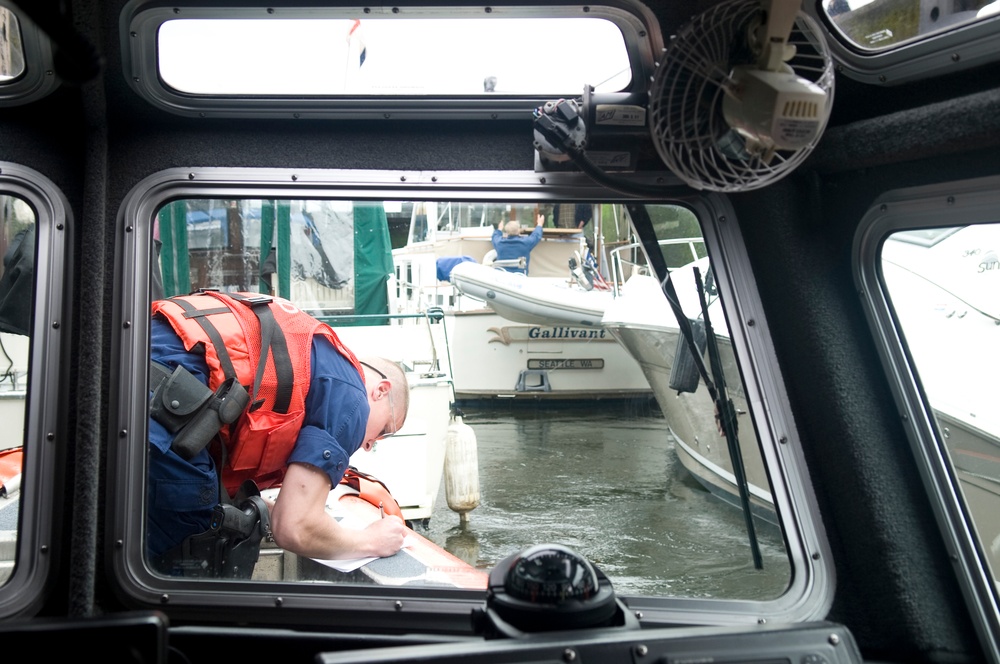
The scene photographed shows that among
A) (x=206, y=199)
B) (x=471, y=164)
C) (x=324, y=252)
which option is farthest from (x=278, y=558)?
(x=471, y=164)

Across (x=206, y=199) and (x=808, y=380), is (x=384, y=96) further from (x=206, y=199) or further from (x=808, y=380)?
(x=808, y=380)

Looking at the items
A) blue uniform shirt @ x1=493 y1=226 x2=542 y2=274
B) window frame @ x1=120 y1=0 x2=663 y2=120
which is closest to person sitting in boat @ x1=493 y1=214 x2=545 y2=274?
blue uniform shirt @ x1=493 y1=226 x2=542 y2=274

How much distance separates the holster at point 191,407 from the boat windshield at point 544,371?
0.77 feet

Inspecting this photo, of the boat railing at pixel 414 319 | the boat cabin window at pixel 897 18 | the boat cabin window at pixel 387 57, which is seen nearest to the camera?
the boat cabin window at pixel 897 18

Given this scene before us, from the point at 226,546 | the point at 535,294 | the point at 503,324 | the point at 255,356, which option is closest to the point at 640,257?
the point at 535,294

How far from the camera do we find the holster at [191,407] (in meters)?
1.91

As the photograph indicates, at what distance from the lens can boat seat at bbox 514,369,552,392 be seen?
118 inches

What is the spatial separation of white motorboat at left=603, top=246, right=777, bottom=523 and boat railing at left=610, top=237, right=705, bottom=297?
0.01 metres

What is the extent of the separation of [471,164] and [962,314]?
3.43 ft

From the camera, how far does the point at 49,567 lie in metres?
1.67

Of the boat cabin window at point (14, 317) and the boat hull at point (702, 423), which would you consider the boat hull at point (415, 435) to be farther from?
the boat cabin window at point (14, 317)

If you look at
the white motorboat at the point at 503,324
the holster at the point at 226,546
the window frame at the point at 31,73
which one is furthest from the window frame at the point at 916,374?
the window frame at the point at 31,73

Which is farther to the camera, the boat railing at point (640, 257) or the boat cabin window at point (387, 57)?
the boat railing at point (640, 257)

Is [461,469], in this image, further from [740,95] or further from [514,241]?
[740,95]
